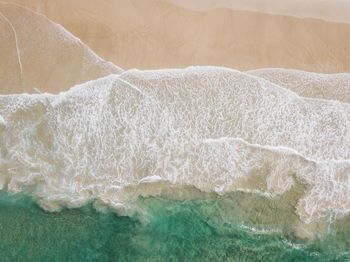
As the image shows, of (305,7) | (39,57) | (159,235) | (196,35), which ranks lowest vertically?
(159,235)

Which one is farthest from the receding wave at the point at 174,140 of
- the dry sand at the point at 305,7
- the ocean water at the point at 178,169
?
the dry sand at the point at 305,7

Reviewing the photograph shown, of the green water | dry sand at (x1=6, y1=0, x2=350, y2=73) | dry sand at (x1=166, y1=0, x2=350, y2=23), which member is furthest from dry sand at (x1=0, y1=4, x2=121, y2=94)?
dry sand at (x1=166, y1=0, x2=350, y2=23)

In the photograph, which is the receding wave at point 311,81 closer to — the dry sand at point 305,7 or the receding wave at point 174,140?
the receding wave at point 174,140

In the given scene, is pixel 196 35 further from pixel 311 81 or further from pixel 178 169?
pixel 178 169

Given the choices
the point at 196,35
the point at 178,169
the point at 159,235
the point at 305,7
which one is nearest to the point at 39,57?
the point at 196,35

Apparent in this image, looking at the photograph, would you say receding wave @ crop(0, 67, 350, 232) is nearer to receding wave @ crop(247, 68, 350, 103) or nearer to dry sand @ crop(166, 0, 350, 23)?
receding wave @ crop(247, 68, 350, 103)
